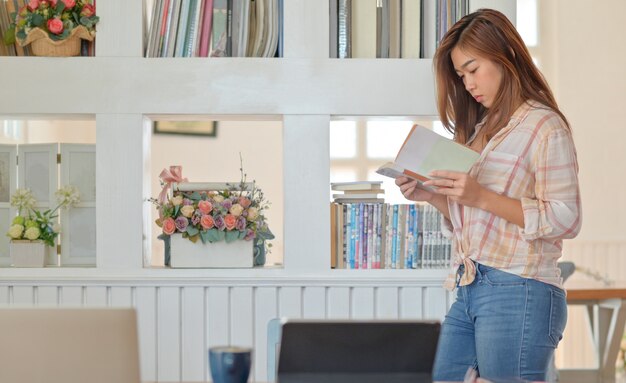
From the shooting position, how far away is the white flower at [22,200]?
3080 mm

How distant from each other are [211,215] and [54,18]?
828mm

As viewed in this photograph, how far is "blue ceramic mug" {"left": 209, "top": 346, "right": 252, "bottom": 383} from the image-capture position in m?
1.41

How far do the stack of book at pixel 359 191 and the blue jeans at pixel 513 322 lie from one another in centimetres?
101

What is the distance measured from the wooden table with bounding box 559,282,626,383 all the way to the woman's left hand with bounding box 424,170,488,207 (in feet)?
9.01

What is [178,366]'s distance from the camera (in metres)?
2.98

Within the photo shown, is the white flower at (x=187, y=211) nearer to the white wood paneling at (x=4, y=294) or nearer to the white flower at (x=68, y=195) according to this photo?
the white flower at (x=68, y=195)

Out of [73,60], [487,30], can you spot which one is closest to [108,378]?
[487,30]

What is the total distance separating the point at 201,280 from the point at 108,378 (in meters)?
1.58

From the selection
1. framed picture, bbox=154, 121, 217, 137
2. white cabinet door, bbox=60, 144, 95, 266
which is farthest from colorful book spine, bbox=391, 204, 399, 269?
framed picture, bbox=154, 121, 217, 137

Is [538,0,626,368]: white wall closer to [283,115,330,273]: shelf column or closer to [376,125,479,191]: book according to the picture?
[283,115,330,273]: shelf column

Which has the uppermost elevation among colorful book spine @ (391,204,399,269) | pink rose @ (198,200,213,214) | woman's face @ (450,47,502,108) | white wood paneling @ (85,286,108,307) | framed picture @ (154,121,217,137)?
framed picture @ (154,121,217,137)

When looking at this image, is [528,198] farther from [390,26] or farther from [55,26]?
[55,26]

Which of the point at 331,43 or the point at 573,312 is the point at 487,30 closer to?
the point at 331,43

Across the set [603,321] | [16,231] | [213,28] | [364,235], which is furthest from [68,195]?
[603,321]
